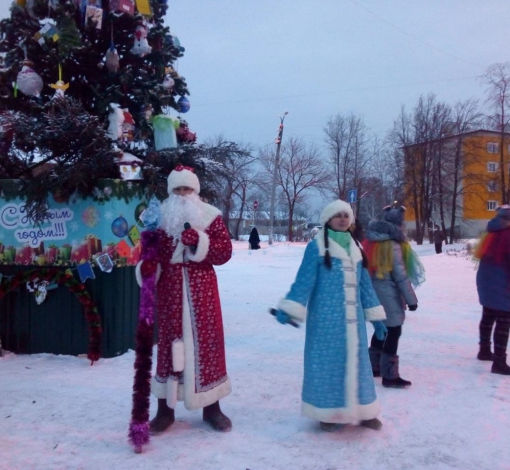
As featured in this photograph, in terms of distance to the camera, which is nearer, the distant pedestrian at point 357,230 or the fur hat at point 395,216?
the distant pedestrian at point 357,230

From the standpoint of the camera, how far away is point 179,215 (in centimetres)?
416

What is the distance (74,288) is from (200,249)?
2673 mm

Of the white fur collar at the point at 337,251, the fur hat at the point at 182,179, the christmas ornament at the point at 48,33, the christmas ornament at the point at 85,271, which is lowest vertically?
the christmas ornament at the point at 85,271

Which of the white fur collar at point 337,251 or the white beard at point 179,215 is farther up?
the white beard at point 179,215

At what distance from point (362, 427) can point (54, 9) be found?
225 inches

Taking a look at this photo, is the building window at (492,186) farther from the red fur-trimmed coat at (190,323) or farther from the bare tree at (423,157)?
the red fur-trimmed coat at (190,323)

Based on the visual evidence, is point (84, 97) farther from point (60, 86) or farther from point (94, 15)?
point (94, 15)

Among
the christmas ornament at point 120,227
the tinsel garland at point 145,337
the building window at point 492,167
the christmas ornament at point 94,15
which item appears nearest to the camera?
the tinsel garland at point 145,337

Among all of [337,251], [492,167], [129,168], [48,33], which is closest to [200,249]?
[337,251]

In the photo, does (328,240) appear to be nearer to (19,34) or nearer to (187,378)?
(187,378)

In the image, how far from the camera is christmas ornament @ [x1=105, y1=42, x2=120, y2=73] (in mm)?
6551

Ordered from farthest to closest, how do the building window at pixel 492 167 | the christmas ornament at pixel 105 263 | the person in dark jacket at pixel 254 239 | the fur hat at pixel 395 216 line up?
the building window at pixel 492 167 → the person in dark jacket at pixel 254 239 → the christmas ornament at pixel 105 263 → the fur hat at pixel 395 216

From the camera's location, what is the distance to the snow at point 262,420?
146 inches

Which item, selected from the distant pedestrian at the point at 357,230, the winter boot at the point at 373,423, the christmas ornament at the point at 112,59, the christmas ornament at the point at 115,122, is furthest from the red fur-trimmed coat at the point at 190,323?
the christmas ornament at the point at 112,59
